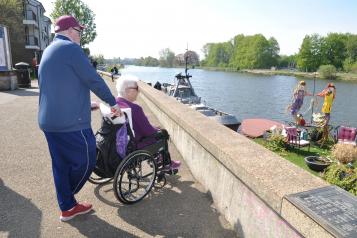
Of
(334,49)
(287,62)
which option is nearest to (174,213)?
(334,49)

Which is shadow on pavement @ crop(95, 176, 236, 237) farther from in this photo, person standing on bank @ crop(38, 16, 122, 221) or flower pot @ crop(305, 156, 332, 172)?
flower pot @ crop(305, 156, 332, 172)

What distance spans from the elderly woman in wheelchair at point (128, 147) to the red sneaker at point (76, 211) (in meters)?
0.35

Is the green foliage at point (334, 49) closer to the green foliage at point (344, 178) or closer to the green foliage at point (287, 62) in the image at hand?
the green foliage at point (287, 62)

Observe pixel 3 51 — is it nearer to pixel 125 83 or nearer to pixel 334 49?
pixel 125 83

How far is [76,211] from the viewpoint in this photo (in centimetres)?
329

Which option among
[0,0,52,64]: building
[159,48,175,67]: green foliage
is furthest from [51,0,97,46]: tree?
[159,48,175,67]: green foliage

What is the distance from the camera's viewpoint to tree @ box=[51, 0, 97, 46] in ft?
192

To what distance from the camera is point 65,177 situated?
313 centimetres

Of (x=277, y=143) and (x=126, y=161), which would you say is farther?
(x=277, y=143)

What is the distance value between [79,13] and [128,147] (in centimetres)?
6433

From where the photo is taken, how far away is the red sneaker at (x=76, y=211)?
3.23 m

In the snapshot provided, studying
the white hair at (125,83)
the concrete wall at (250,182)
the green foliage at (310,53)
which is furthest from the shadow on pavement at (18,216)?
the green foliage at (310,53)

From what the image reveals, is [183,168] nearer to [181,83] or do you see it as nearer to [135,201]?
[135,201]

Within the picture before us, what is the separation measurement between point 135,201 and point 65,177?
886mm
